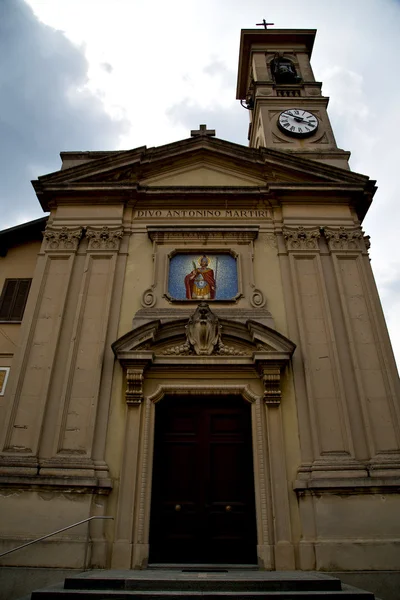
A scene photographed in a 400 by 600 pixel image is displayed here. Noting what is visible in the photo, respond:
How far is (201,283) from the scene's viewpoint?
11453 mm

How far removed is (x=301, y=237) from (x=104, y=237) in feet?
17.2

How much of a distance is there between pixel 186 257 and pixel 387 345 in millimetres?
5399

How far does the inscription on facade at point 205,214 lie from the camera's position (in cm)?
1270

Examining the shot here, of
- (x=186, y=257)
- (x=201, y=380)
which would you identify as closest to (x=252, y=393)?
(x=201, y=380)

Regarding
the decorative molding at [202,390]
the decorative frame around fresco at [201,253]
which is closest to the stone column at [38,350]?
the decorative frame around fresco at [201,253]

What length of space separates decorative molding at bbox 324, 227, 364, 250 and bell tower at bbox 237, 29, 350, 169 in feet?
9.65

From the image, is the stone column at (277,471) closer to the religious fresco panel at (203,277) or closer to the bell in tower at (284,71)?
the religious fresco panel at (203,277)

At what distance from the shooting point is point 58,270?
11.6 metres

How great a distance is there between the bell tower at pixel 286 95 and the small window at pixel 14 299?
938cm

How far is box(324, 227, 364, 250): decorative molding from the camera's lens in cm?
1189

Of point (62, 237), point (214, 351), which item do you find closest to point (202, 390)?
point (214, 351)

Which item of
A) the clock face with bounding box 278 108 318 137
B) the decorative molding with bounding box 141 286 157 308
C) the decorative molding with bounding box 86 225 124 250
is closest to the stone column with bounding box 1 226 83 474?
the decorative molding with bounding box 86 225 124 250

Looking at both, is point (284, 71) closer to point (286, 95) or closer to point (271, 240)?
point (286, 95)

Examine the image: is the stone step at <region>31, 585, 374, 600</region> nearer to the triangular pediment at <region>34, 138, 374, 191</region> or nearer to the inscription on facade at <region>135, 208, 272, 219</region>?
the inscription on facade at <region>135, 208, 272, 219</region>
